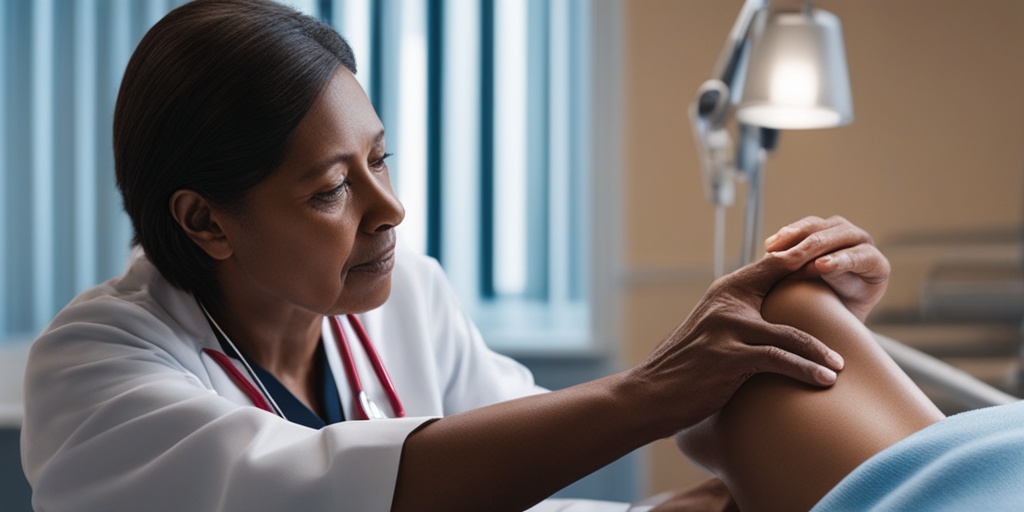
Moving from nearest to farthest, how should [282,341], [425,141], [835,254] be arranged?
[835,254] < [282,341] < [425,141]

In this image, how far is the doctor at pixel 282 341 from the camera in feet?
3.17

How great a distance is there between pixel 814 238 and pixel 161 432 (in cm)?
69

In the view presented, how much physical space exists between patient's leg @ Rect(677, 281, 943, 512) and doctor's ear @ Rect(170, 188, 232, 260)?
58cm

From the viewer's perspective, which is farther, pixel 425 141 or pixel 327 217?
pixel 425 141

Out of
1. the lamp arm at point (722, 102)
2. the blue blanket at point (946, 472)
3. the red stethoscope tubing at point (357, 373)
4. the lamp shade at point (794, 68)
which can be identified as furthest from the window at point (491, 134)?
the blue blanket at point (946, 472)

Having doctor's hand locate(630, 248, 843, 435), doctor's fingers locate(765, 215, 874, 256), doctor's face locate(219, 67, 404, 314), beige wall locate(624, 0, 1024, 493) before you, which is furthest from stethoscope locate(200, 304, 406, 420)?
beige wall locate(624, 0, 1024, 493)

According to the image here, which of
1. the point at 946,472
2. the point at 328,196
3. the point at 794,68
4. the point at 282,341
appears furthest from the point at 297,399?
the point at 794,68

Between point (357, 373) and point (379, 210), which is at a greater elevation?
point (379, 210)

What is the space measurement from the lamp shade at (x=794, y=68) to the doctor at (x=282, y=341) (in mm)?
498

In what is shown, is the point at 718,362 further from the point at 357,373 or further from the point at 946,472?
the point at 357,373

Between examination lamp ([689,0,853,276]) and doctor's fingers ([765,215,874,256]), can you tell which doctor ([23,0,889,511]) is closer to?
doctor's fingers ([765,215,874,256])

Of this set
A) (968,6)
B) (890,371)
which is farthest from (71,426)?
(968,6)

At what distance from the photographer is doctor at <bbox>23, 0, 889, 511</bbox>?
0.97 metres

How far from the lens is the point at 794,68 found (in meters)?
1.60
